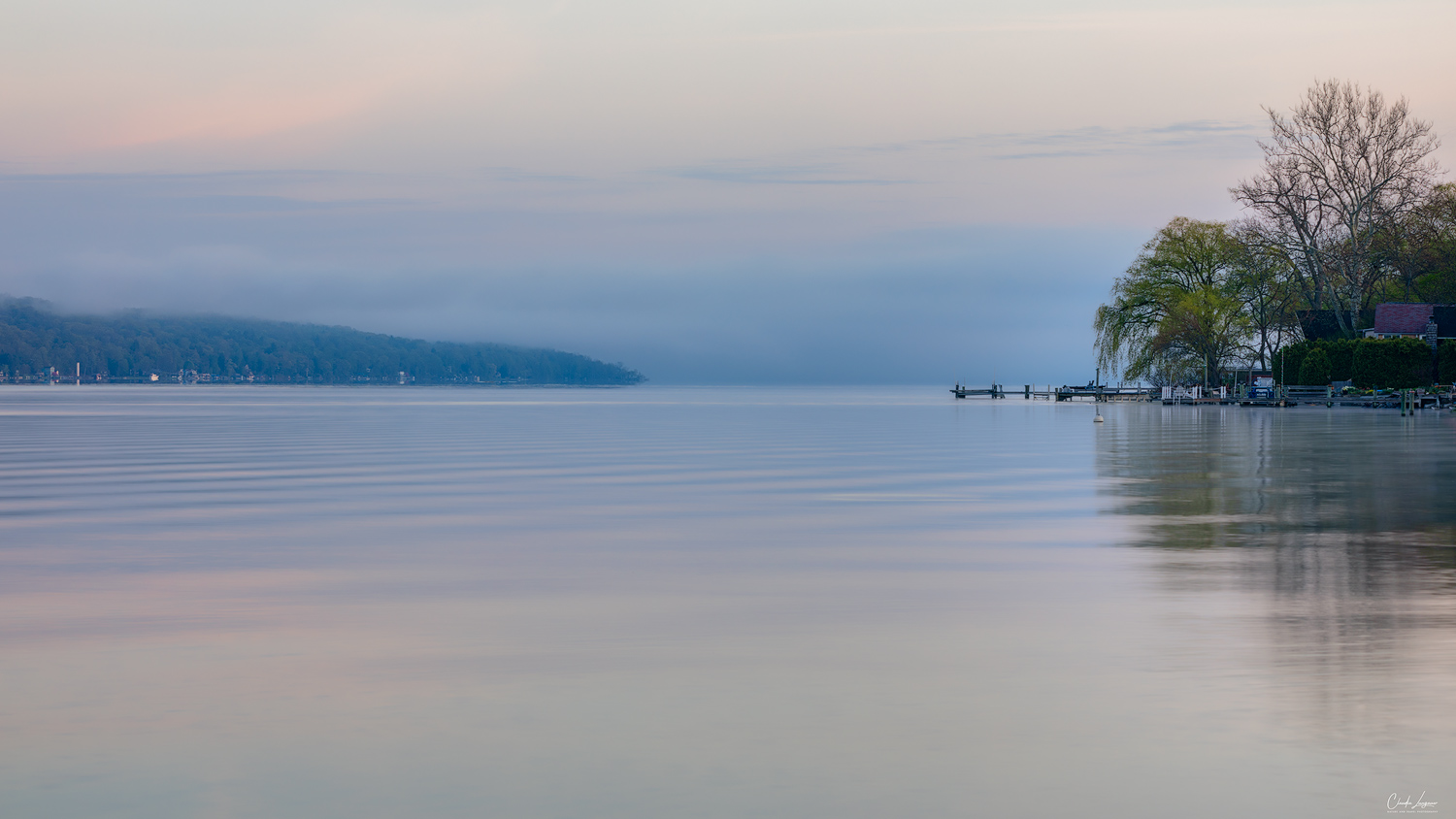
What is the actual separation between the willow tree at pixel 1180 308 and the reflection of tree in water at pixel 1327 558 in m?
61.5

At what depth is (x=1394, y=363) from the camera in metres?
84.2

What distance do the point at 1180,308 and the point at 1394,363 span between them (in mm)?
16199

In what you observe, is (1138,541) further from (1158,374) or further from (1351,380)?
(1158,374)

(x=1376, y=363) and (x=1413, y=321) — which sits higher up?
(x=1413, y=321)

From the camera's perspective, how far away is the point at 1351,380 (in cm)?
8812

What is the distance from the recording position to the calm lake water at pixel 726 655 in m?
6.62

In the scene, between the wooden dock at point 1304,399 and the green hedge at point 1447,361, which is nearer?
the wooden dock at point 1304,399

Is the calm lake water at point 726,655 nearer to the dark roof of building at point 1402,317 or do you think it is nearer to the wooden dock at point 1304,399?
the wooden dock at point 1304,399

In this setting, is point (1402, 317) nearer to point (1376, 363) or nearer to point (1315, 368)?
point (1315, 368)

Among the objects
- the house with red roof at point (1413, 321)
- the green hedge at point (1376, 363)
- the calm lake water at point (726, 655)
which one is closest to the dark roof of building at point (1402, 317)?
the house with red roof at point (1413, 321)

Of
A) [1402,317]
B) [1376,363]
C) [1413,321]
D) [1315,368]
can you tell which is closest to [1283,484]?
[1376,363]

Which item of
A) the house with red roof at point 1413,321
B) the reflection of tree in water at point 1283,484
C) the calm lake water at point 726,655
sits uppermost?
the house with red roof at point 1413,321

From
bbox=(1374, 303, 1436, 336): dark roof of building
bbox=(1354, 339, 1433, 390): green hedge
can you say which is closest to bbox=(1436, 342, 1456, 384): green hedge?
bbox=(1354, 339, 1433, 390): green hedge

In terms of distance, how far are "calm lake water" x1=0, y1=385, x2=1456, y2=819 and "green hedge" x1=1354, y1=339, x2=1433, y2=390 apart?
66.5 meters
